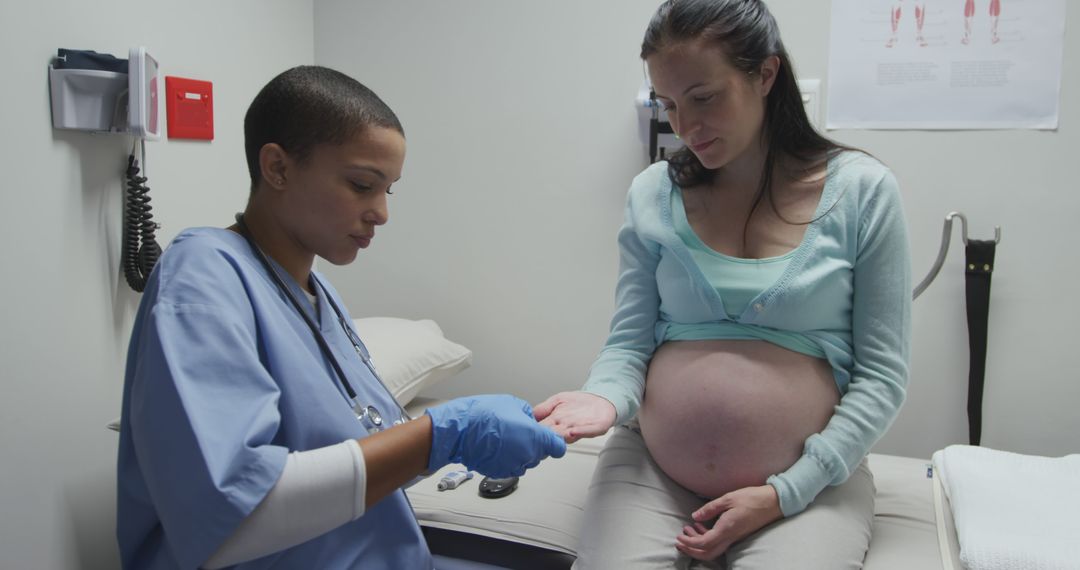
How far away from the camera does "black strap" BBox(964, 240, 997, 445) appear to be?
1.71 metres

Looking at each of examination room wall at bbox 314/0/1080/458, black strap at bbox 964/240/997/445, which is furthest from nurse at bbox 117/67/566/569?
black strap at bbox 964/240/997/445

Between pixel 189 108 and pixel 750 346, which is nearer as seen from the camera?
pixel 750 346

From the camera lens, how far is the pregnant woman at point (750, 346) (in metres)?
1.14

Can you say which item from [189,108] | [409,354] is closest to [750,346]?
[409,354]

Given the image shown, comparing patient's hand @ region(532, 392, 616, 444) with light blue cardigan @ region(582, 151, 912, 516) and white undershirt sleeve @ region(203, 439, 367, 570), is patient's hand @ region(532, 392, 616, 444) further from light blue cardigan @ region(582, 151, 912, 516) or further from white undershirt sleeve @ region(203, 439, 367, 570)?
white undershirt sleeve @ region(203, 439, 367, 570)

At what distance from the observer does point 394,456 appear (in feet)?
2.85

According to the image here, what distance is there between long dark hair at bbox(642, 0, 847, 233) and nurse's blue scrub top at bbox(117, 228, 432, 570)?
682 mm

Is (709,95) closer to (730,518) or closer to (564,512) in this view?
(730,518)

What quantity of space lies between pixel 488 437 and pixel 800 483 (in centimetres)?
48

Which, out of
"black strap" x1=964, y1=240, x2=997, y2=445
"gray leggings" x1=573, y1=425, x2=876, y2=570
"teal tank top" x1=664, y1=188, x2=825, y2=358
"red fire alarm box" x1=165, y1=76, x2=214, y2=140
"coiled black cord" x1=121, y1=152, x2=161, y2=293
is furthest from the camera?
"black strap" x1=964, y1=240, x2=997, y2=445

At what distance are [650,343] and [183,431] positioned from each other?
82 cm

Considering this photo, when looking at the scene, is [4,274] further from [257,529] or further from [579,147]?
[579,147]

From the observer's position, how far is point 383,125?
99cm

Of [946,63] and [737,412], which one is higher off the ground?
[946,63]
